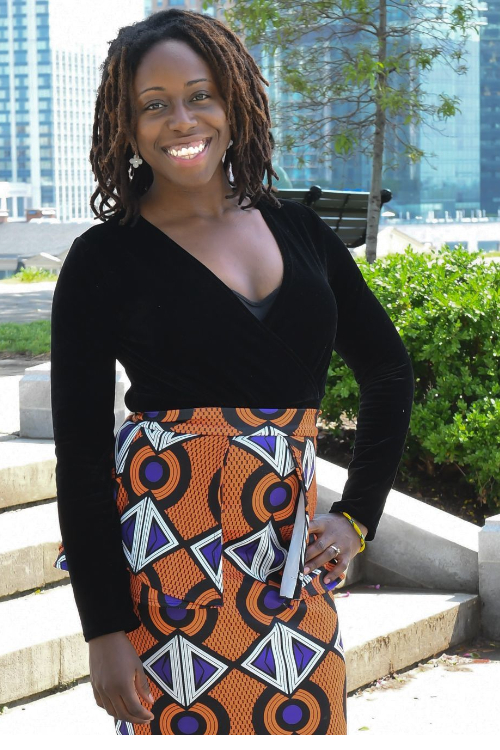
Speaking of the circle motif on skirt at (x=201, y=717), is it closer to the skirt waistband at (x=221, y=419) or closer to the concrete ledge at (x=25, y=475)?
the skirt waistband at (x=221, y=419)

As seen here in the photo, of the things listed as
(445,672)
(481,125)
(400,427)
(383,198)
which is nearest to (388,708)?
(445,672)

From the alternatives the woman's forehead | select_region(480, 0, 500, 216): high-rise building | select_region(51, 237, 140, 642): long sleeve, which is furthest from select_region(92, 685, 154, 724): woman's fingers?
select_region(480, 0, 500, 216): high-rise building

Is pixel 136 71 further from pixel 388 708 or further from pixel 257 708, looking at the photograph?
pixel 388 708

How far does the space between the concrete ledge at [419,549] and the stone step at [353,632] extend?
8 cm

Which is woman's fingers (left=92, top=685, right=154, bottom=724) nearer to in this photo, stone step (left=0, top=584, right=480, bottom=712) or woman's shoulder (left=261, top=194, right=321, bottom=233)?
woman's shoulder (left=261, top=194, right=321, bottom=233)

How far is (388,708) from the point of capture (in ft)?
12.7

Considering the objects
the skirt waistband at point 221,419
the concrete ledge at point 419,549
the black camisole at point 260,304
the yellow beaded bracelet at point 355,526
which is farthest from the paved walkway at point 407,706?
the black camisole at point 260,304

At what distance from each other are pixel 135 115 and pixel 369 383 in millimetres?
714

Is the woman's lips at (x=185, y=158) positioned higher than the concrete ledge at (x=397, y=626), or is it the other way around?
the woman's lips at (x=185, y=158)

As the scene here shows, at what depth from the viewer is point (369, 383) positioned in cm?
219

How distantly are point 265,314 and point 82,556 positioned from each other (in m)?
0.53

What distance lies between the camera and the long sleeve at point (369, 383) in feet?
7.01

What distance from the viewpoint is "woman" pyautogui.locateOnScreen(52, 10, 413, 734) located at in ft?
5.98

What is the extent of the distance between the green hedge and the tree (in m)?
3.45
